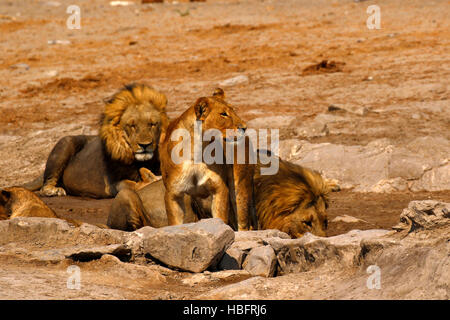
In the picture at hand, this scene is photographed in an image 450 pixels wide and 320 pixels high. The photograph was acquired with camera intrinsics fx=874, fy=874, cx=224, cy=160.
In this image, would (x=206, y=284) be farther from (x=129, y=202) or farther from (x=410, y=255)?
(x=129, y=202)

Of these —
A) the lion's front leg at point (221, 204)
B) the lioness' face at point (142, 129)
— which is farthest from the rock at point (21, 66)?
the lion's front leg at point (221, 204)

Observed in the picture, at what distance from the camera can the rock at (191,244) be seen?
5.17 metres

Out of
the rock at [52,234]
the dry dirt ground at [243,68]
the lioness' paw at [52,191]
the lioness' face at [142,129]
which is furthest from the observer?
the dry dirt ground at [243,68]

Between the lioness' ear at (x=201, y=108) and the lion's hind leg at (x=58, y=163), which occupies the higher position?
the lioness' ear at (x=201, y=108)

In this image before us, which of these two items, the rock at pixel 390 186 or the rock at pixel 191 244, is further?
the rock at pixel 390 186

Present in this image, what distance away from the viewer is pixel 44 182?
10.3 meters

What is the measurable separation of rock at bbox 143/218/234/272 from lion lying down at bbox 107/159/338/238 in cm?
101

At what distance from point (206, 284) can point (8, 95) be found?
32.0ft

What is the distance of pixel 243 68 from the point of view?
14320 mm

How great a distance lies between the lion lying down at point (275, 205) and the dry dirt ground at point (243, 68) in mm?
557

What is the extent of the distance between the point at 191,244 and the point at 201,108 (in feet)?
3.34

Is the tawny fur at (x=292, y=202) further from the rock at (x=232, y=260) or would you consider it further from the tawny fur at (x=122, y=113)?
the tawny fur at (x=122, y=113)

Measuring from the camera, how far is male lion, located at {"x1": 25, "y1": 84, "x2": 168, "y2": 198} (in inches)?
331
